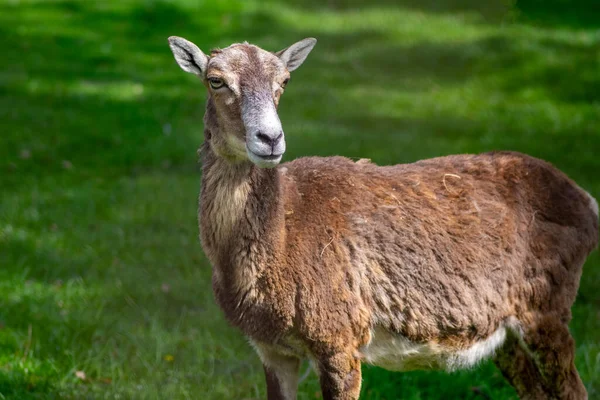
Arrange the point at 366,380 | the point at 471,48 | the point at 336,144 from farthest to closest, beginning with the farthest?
the point at 471,48 → the point at 336,144 → the point at 366,380

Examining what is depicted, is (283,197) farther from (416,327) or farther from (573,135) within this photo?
(573,135)

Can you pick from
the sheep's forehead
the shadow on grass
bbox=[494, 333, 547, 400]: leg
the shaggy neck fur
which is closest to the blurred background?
the shadow on grass

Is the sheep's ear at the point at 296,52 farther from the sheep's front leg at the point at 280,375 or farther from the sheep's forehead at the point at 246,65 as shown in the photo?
the sheep's front leg at the point at 280,375

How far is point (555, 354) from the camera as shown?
4777mm

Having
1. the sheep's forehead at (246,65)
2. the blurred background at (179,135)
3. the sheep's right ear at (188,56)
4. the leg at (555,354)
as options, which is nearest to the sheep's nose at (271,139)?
the sheep's forehead at (246,65)

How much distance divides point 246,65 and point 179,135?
640 cm

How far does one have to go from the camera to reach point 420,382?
18.9ft

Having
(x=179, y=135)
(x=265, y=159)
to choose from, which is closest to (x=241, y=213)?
(x=265, y=159)

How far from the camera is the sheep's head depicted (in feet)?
12.9

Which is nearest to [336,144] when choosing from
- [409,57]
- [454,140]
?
[454,140]

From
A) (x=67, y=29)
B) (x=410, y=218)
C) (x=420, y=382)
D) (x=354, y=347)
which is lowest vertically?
(x=67, y=29)

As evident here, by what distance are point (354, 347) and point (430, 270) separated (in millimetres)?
600

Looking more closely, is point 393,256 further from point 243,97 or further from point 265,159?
point 243,97

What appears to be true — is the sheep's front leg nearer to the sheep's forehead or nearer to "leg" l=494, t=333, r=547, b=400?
"leg" l=494, t=333, r=547, b=400
